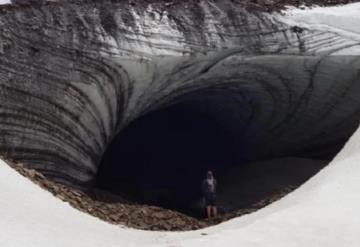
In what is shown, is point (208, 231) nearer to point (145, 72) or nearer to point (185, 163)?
point (145, 72)

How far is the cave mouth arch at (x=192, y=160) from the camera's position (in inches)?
531

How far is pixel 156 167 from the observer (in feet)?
50.6

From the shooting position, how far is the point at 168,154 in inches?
609

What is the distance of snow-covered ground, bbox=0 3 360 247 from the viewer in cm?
607

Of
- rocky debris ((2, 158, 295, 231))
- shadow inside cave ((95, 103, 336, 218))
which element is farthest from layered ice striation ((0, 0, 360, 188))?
shadow inside cave ((95, 103, 336, 218))

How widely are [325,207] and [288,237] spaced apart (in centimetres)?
109

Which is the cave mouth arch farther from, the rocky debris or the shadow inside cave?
the rocky debris

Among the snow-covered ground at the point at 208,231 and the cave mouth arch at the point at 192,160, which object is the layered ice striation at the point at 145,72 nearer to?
the cave mouth arch at the point at 192,160

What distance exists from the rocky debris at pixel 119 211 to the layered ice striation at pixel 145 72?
0.72 meters

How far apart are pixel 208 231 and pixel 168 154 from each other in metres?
8.02

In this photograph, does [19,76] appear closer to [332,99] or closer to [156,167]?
[332,99]

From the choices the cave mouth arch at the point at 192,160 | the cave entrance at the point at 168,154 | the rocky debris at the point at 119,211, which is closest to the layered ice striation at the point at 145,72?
the rocky debris at the point at 119,211

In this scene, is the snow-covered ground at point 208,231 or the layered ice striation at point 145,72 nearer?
the snow-covered ground at point 208,231

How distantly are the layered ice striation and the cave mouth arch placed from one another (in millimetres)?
830
